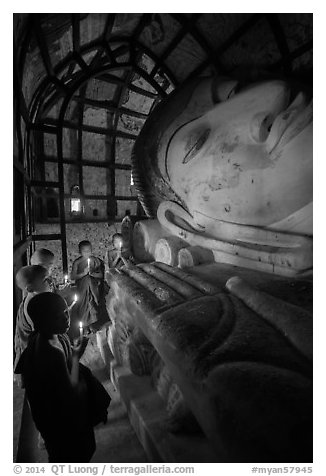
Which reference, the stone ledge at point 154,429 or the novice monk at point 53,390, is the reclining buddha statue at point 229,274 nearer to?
the stone ledge at point 154,429

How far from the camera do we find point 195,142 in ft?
6.35

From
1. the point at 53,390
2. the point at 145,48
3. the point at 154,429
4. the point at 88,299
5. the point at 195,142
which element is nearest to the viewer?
the point at 53,390

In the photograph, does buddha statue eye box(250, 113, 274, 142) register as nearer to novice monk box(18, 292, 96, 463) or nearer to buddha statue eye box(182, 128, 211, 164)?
buddha statue eye box(182, 128, 211, 164)

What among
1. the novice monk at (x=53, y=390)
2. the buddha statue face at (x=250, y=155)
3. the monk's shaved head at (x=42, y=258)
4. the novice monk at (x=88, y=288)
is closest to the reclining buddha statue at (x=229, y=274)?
the buddha statue face at (x=250, y=155)

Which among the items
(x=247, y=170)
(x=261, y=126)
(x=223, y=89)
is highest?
(x=223, y=89)

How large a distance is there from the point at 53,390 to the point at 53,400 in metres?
0.05

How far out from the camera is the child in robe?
292 cm

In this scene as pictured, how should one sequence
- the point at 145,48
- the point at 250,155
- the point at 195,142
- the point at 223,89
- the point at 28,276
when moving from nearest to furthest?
1. the point at 28,276
2. the point at 250,155
3. the point at 195,142
4. the point at 223,89
5. the point at 145,48

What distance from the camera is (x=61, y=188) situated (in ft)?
10.5

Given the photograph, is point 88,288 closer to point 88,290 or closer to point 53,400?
point 88,290

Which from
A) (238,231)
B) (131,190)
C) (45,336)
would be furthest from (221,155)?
(131,190)

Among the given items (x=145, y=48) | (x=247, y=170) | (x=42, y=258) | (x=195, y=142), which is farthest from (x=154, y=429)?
(x=145, y=48)

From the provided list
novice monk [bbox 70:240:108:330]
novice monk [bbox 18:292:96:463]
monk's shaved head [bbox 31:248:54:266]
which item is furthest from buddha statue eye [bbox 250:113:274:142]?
novice monk [bbox 70:240:108:330]

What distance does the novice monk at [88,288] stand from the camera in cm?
293
